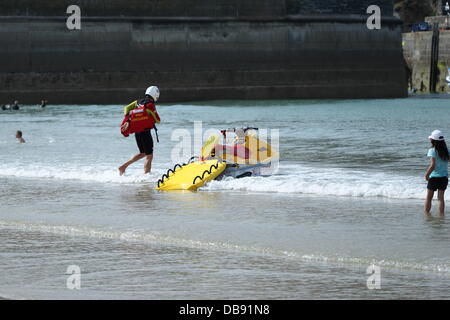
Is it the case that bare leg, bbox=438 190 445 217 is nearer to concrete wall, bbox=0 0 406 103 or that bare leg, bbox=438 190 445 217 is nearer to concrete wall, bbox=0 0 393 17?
concrete wall, bbox=0 0 406 103

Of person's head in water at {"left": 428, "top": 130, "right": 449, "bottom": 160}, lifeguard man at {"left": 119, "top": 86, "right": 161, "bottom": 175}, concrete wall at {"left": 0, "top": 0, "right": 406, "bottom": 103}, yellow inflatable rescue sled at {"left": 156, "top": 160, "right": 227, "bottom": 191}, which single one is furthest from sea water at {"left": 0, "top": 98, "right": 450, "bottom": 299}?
concrete wall at {"left": 0, "top": 0, "right": 406, "bottom": 103}

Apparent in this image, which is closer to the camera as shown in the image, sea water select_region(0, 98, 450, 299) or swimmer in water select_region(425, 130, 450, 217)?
sea water select_region(0, 98, 450, 299)

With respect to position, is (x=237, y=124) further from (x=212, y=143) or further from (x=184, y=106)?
(x=212, y=143)

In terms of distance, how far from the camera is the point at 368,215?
1266 centimetres

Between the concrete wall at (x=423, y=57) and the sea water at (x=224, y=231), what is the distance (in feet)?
161

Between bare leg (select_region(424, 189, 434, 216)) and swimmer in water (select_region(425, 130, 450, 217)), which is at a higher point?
swimmer in water (select_region(425, 130, 450, 217))

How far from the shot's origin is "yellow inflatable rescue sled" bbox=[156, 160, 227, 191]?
615 inches

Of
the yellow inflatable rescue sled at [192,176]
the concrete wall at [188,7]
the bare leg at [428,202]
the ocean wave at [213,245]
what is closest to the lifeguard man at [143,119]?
the yellow inflatable rescue sled at [192,176]

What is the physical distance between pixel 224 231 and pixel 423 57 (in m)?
64.5

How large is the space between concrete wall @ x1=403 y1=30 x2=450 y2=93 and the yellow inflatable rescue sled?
185 feet

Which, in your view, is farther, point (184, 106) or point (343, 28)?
point (343, 28)

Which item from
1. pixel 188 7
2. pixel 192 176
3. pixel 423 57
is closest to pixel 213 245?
pixel 192 176

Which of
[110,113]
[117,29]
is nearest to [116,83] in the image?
[117,29]
